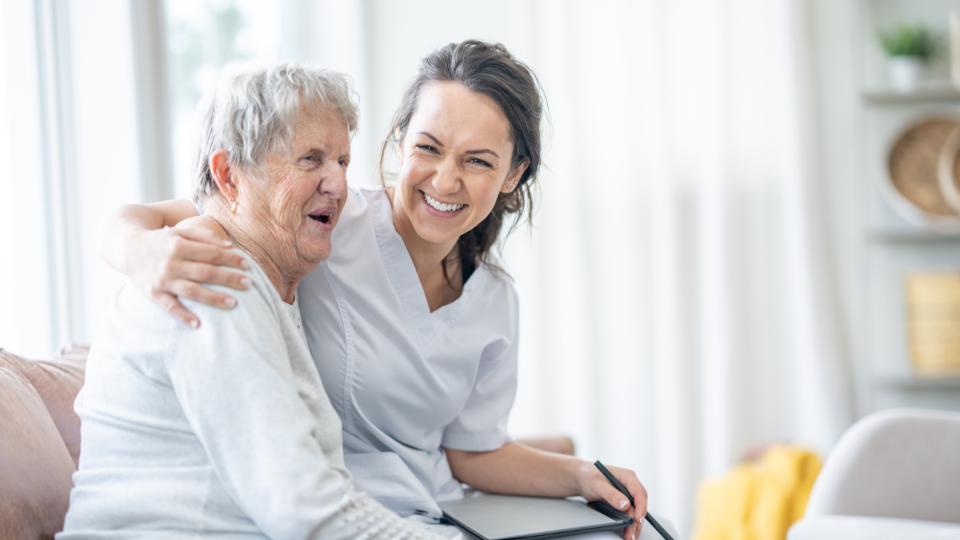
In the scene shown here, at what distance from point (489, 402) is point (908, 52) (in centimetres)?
255

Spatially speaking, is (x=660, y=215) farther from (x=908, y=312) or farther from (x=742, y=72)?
(x=908, y=312)

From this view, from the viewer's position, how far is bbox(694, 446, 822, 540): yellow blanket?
3.21 m

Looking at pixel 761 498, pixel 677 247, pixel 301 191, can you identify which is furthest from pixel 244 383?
pixel 677 247

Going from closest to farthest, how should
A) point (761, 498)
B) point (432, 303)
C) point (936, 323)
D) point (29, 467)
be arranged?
point (29, 467)
point (432, 303)
point (761, 498)
point (936, 323)

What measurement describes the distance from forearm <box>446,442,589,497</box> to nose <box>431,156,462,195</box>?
1.52ft

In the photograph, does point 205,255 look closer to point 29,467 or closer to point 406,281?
point 29,467

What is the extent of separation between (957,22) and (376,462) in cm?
287

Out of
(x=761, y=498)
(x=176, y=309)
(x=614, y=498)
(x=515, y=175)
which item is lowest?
(x=761, y=498)

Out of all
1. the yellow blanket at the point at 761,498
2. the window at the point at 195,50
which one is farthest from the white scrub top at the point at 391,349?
the yellow blanket at the point at 761,498

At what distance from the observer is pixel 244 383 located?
118 centimetres

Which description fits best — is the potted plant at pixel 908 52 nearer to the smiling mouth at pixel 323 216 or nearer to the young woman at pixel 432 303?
the young woman at pixel 432 303

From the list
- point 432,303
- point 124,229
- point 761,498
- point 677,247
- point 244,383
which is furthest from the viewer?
point 677,247

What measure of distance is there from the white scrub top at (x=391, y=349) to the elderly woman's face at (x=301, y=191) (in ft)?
0.70

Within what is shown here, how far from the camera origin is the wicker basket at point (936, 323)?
141 inches
